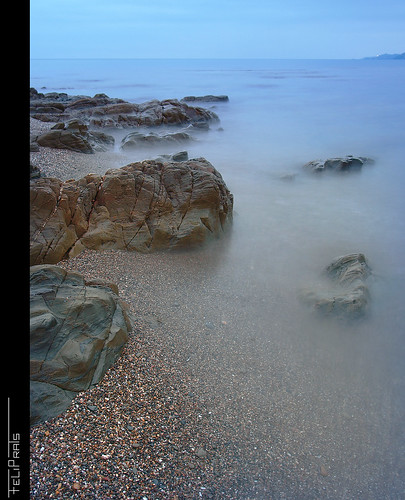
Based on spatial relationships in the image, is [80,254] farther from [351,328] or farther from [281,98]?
[281,98]

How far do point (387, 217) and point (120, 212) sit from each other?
6957 mm

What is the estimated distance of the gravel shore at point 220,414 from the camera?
3.36 metres

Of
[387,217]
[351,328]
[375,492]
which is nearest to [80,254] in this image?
[351,328]

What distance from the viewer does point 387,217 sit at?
34.6 feet

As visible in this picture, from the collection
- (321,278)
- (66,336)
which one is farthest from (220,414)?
(321,278)

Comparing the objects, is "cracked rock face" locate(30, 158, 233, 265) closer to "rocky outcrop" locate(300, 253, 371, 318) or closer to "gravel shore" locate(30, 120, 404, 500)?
"gravel shore" locate(30, 120, 404, 500)

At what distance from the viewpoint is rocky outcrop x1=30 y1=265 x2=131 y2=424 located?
367 cm

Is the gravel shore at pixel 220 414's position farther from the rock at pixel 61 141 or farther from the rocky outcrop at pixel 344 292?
the rock at pixel 61 141

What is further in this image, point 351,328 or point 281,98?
point 281,98

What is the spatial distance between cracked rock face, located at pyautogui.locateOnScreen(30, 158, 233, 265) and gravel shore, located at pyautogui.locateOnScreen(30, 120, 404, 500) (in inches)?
28.2

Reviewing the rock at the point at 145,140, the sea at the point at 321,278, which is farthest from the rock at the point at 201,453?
the rock at the point at 145,140

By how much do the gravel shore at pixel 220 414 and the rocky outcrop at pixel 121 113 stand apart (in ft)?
50.7

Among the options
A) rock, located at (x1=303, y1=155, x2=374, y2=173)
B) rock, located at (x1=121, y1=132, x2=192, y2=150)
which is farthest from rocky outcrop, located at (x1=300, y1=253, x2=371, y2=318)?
rock, located at (x1=121, y1=132, x2=192, y2=150)

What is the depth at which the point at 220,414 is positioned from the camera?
4301 millimetres
